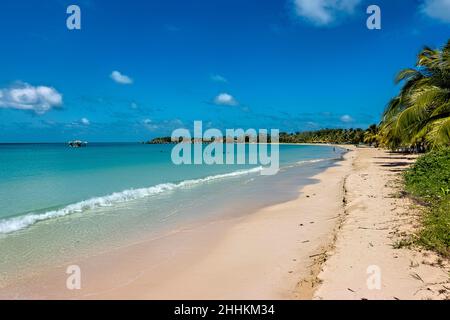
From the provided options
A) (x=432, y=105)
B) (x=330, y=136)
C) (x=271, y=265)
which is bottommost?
(x=271, y=265)

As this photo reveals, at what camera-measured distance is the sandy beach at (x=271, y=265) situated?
4246mm

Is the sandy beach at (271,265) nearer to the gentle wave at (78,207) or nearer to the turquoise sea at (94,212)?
the turquoise sea at (94,212)

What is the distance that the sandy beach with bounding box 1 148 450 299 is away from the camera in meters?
4.25

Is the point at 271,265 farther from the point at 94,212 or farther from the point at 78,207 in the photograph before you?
the point at 78,207

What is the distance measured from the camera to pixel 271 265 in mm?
5469

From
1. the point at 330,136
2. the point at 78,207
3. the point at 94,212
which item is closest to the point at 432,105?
the point at 94,212

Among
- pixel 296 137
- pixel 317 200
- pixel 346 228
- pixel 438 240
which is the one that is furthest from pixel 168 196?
pixel 296 137

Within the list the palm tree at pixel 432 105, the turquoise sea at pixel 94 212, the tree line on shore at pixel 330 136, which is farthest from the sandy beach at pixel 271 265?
the tree line on shore at pixel 330 136

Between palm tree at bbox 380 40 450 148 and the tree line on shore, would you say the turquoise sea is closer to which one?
palm tree at bbox 380 40 450 148

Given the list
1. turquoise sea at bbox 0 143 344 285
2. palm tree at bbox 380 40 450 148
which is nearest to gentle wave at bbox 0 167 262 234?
turquoise sea at bbox 0 143 344 285

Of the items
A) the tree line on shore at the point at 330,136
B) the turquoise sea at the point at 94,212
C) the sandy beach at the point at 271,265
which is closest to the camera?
the sandy beach at the point at 271,265

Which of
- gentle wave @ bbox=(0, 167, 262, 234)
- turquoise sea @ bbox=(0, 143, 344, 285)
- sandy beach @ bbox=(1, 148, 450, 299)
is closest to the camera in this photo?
sandy beach @ bbox=(1, 148, 450, 299)

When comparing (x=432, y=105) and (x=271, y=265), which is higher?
(x=432, y=105)

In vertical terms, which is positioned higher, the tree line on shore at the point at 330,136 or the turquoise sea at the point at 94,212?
→ the tree line on shore at the point at 330,136
